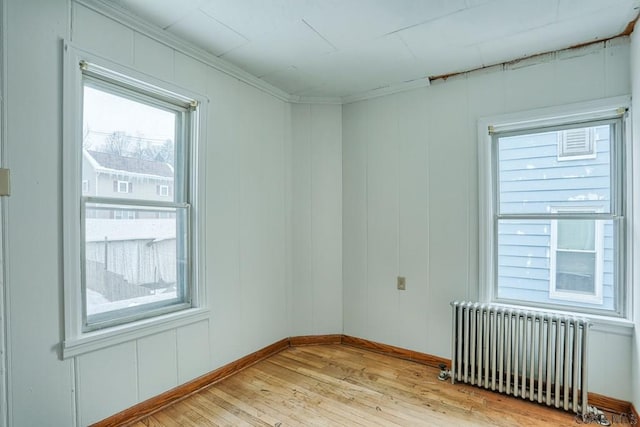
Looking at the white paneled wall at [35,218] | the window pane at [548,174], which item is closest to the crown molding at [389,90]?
the window pane at [548,174]

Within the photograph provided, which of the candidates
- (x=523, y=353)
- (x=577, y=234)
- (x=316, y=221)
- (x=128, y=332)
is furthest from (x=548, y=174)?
(x=128, y=332)

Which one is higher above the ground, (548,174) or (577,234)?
(548,174)

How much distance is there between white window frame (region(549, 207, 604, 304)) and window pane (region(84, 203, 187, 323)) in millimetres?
2696

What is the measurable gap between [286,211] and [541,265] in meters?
2.19

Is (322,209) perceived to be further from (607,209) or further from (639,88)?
(639,88)

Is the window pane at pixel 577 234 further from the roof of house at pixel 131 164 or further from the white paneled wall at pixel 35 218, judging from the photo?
the white paneled wall at pixel 35 218

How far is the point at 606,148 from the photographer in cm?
228

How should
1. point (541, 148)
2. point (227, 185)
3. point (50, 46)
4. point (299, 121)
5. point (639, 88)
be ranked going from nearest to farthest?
point (50, 46), point (639, 88), point (541, 148), point (227, 185), point (299, 121)

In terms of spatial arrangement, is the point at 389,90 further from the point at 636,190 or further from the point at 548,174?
the point at 636,190

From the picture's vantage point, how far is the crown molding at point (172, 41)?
187 cm

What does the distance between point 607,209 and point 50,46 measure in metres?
3.49

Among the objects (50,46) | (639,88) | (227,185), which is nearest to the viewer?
(50,46)

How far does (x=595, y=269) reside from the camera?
2291mm

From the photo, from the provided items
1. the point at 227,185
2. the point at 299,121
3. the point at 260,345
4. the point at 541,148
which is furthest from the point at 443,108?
the point at 260,345
